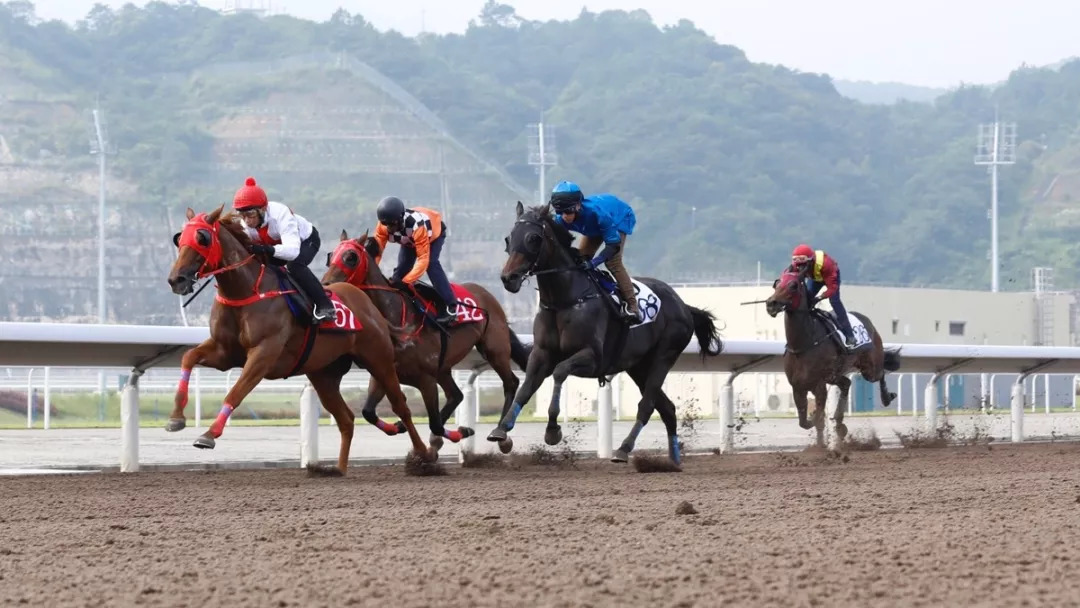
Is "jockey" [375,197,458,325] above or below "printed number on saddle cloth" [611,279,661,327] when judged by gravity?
above

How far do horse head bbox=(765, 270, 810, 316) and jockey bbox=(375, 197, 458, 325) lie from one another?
11.6 feet

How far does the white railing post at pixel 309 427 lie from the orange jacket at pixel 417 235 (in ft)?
3.66

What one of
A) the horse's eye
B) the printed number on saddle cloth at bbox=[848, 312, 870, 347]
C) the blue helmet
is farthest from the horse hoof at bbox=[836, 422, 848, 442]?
the horse's eye

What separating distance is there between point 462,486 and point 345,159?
315ft

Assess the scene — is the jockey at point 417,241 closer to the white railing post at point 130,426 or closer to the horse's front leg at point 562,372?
the horse's front leg at point 562,372

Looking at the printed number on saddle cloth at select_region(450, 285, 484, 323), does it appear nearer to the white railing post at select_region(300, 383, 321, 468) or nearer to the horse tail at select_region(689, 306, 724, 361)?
the white railing post at select_region(300, 383, 321, 468)

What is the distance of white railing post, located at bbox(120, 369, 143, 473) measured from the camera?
1031 cm

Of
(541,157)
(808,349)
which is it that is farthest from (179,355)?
(541,157)

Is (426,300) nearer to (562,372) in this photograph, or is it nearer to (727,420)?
(562,372)

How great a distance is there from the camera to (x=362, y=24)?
5330 inches

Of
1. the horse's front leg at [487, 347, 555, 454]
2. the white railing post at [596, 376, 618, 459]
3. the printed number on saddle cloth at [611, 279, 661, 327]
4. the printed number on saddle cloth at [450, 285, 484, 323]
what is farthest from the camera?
the white railing post at [596, 376, 618, 459]

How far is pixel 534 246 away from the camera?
10211 millimetres

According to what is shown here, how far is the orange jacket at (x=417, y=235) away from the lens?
409 inches

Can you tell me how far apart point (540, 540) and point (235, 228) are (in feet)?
12.0
